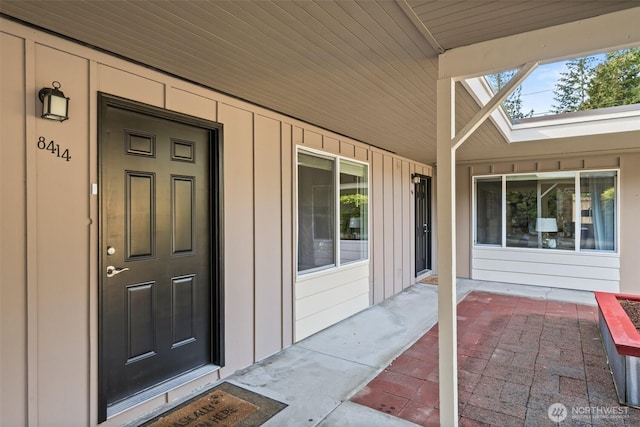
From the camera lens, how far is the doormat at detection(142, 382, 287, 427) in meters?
2.33

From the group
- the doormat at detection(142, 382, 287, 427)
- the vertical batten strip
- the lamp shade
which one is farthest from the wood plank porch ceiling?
the lamp shade

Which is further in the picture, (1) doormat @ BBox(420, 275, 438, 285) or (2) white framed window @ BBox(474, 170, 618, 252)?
(1) doormat @ BBox(420, 275, 438, 285)

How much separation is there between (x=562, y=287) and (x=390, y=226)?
352 cm

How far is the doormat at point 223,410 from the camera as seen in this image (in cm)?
233

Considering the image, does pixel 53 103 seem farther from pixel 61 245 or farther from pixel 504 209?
pixel 504 209

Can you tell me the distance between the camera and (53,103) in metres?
Answer: 1.95

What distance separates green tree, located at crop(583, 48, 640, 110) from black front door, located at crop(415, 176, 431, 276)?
27.7 feet

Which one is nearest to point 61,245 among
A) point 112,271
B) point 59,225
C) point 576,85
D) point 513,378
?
point 59,225

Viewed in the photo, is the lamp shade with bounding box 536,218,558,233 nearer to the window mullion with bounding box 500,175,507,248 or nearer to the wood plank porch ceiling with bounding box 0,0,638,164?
the window mullion with bounding box 500,175,507,248

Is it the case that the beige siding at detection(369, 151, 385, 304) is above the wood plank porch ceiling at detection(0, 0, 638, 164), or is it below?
below

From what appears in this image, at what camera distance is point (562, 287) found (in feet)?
21.4

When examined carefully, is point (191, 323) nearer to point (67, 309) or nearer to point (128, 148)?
point (67, 309)

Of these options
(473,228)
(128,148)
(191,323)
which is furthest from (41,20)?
(473,228)
